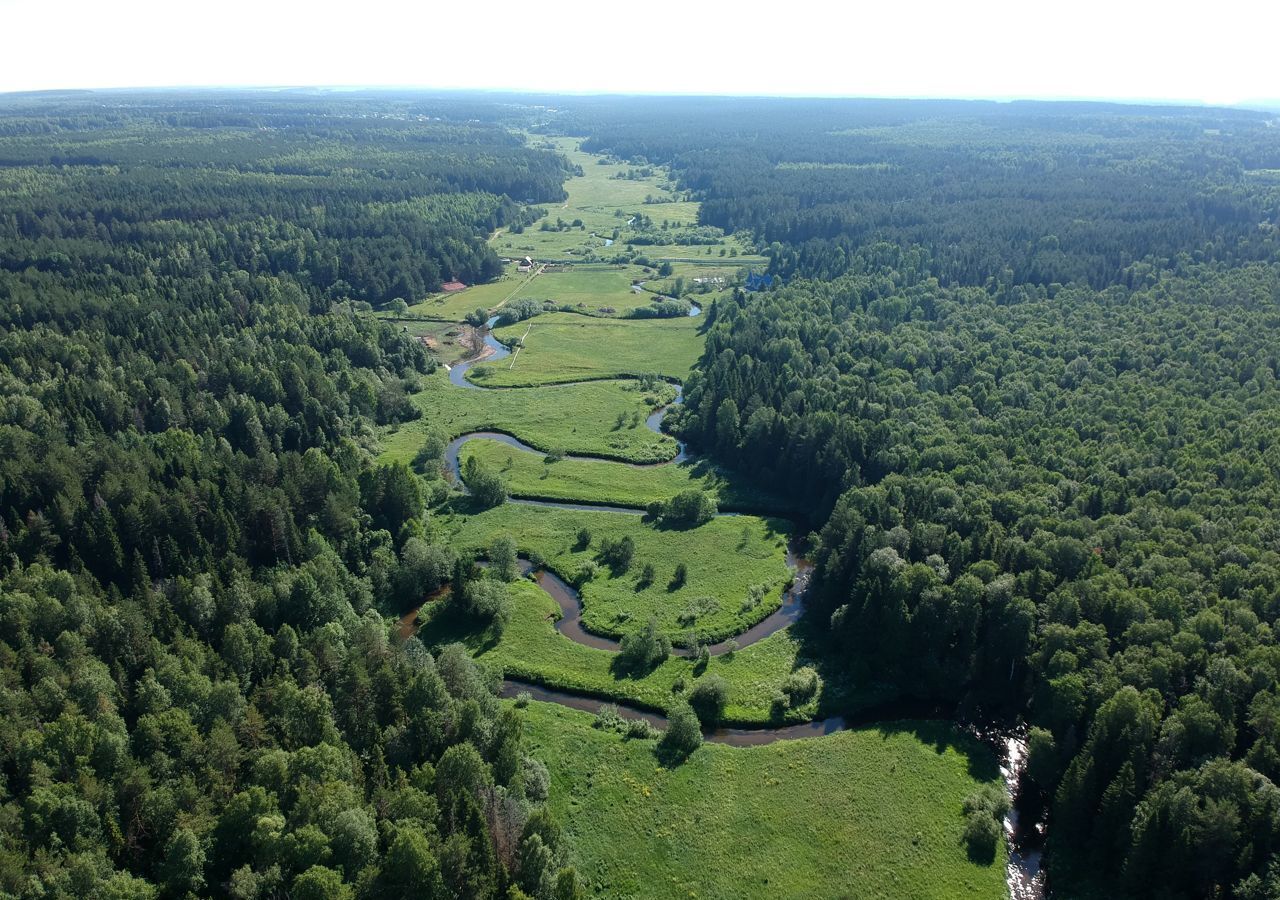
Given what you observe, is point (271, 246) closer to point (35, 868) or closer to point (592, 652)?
point (592, 652)

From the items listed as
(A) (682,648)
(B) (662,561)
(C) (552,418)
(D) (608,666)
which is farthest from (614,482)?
(D) (608,666)

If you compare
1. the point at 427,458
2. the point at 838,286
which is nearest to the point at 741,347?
the point at 838,286

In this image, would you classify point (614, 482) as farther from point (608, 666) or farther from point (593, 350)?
point (593, 350)

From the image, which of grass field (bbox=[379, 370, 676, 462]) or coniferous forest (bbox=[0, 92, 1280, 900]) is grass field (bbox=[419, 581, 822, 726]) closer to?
coniferous forest (bbox=[0, 92, 1280, 900])

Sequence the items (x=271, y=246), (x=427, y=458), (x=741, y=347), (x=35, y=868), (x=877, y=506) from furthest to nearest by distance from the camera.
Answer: (x=271, y=246) < (x=741, y=347) < (x=427, y=458) < (x=877, y=506) < (x=35, y=868)

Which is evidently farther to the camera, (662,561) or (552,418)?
(552,418)

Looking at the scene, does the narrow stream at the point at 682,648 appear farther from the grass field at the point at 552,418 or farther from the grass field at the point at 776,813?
the grass field at the point at 552,418
